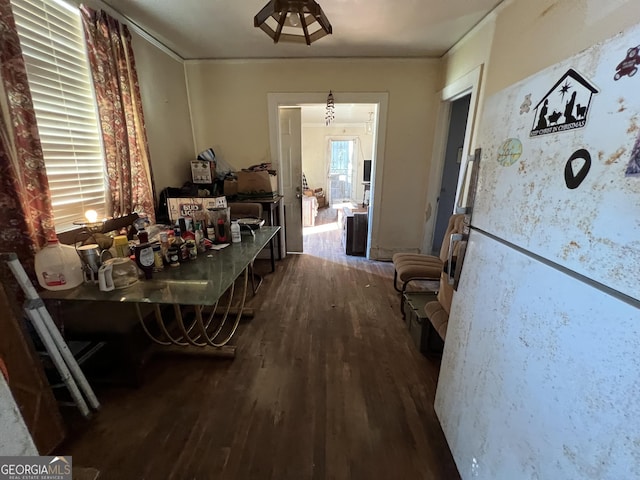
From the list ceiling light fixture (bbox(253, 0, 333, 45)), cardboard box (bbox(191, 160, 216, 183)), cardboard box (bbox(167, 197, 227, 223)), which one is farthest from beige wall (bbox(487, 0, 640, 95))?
cardboard box (bbox(191, 160, 216, 183))

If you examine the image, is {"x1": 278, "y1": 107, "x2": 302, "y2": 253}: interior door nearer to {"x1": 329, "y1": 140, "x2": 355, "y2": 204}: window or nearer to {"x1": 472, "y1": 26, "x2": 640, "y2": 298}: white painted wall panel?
{"x1": 472, "y1": 26, "x2": 640, "y2": 298}: white painted wall panel

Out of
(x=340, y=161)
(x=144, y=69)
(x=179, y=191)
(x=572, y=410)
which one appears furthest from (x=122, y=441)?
(x=340, y=161)

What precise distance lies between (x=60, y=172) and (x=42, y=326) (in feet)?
3.58

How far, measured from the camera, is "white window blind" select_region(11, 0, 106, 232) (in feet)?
5.31

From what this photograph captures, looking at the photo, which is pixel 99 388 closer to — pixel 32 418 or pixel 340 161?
pixel 32 418

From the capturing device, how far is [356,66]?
10.5 feet

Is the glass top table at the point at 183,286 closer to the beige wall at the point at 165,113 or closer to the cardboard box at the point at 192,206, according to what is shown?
the cardboard box at the point at 192,206

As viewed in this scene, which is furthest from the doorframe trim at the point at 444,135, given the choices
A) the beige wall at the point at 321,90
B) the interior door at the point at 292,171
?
the interior door at the point at 292,171

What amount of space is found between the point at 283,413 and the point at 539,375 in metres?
1.28

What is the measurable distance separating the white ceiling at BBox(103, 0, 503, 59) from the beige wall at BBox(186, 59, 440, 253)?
134 mm

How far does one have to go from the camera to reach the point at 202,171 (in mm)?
3160

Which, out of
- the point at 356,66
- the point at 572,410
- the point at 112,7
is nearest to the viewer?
the point at 572,410

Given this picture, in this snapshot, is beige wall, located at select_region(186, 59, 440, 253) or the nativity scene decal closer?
the nativity scene decal

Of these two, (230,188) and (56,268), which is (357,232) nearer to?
(230,188)
